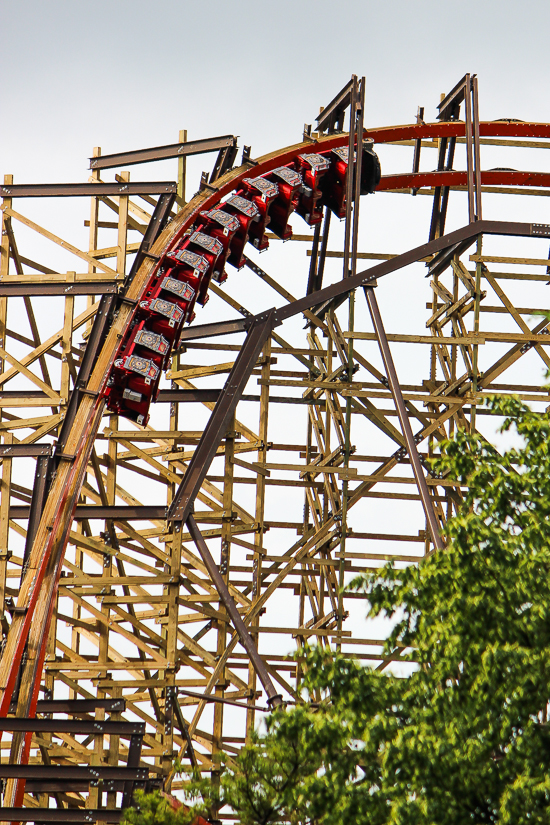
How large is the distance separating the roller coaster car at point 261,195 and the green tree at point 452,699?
9941mm

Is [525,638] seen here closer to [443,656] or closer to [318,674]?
[443,656]

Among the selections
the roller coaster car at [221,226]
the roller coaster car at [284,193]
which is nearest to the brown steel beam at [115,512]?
the roller coaster car at [221,226]

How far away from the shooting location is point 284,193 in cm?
2241

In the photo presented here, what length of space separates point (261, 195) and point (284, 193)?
0.69 metres

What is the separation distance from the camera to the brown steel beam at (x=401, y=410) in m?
17.8

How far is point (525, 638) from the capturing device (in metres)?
11.4

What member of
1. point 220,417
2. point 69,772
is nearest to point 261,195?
point 220,417

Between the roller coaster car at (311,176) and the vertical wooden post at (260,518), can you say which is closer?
the vertical wooden post at (260,518)

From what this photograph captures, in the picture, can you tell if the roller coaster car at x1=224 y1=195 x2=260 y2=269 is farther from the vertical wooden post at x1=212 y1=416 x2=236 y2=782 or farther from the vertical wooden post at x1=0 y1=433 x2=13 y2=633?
the vertical wooden post at x1=0 y1=433 x2=13 y2=633

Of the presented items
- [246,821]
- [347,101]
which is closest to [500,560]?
[246,821]

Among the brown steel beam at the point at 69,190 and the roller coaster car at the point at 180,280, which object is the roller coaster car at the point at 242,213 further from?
the brown steel beam at the point at 69,190

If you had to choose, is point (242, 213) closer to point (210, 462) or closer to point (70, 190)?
point (70, 190)

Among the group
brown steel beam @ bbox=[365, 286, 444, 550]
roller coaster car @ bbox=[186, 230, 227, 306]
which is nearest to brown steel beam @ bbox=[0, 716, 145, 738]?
brown steel beam @ bbox=[365, 286, 444, 550]

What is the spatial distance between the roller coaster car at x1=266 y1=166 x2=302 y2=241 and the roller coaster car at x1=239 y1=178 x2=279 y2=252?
0.80 ft
